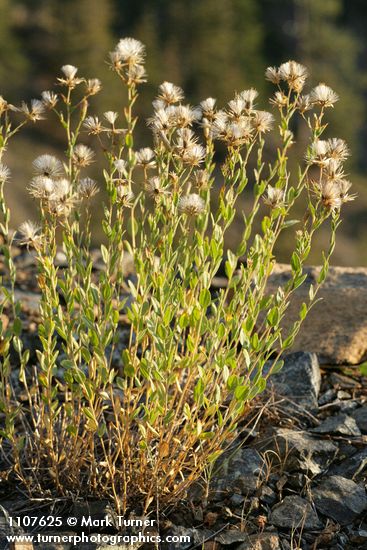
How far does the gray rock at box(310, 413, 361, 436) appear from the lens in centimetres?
323

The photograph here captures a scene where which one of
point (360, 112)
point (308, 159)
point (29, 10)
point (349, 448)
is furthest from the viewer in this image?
point (29, 10)

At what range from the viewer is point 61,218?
8.39 feet

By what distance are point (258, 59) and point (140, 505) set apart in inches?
1114

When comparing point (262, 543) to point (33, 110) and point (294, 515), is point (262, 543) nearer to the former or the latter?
point (294, 515)

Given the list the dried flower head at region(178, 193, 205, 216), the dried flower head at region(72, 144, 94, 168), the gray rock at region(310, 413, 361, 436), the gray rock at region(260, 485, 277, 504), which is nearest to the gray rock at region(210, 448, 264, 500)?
the gray rock at region(260, 485, 277, 504)

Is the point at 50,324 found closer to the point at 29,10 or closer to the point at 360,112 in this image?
the point at 360,112

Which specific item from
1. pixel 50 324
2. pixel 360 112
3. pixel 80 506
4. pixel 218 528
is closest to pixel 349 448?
pixel 218 528

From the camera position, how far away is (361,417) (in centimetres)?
339

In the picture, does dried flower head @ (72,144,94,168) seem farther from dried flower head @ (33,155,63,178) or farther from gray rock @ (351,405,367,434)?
gray rock @ (351,405,367,434)

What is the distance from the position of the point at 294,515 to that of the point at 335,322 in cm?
152

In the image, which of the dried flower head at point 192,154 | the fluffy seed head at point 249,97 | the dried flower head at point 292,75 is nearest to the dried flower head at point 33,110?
the dried flower head at point 192,154

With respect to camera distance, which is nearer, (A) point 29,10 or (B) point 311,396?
(B) point 311,396

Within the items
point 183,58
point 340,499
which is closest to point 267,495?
point 340,499

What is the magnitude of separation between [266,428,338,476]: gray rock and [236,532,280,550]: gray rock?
0.41 metres
